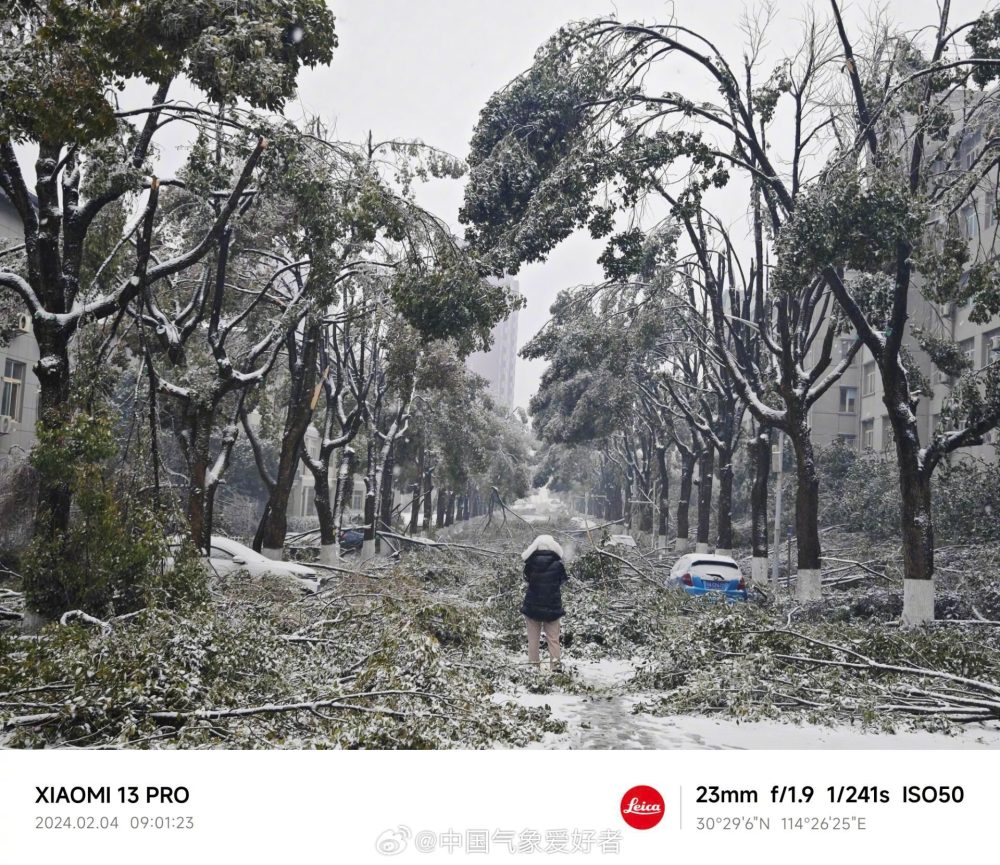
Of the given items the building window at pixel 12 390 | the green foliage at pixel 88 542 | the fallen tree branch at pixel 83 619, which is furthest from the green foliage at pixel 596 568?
the building window at pixel 12 390

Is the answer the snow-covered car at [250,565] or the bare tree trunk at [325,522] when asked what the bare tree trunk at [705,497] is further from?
the snow-covered car at [250,565]

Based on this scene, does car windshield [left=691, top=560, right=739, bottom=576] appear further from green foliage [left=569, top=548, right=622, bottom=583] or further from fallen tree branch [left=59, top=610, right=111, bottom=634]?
fallen tree branch [left=59, top=610, right=111, bottom=634]

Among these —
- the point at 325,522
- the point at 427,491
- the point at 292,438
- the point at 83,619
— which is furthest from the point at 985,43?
the point at 427,491

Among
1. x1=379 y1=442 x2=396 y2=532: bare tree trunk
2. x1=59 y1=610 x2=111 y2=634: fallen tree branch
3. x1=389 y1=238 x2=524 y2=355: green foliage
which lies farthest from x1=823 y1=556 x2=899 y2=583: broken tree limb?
x1=59 y1=610 x2=111 y2=634: fallen tree branch

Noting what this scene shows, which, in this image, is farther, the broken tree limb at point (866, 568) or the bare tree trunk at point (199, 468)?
the broken tree limb at point (866, 568)

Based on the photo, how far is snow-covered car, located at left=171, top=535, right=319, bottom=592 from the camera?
39.0ft

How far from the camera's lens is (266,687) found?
6.04 metres

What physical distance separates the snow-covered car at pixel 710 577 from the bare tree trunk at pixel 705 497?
305 inches

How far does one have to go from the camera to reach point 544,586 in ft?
26.8

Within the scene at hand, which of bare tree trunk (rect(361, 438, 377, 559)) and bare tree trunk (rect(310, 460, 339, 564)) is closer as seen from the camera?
bare tree trunk (rect(310, 460, 339, 564))

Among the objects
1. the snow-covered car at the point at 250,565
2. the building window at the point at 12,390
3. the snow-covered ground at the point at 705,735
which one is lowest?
the snow-covered ground at the point at 705,735

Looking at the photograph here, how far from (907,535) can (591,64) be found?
7.17 metres
